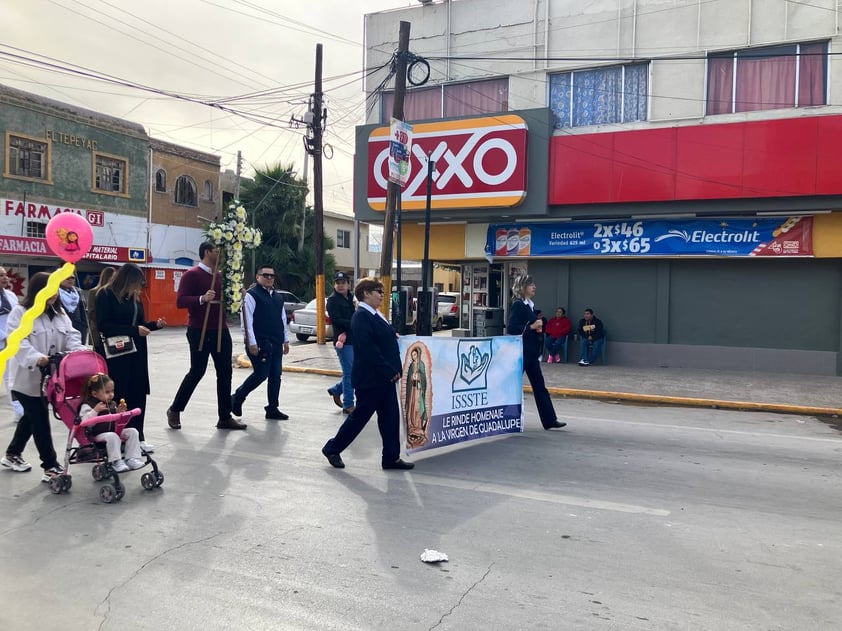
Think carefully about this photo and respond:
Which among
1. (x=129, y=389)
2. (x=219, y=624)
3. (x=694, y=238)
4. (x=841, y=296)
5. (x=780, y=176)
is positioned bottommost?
(x=219, y=624)

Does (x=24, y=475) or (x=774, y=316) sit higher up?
(x=774, y=316)

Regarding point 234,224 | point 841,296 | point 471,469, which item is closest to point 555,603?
point 471,469

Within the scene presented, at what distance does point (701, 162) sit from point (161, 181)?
1040 inches

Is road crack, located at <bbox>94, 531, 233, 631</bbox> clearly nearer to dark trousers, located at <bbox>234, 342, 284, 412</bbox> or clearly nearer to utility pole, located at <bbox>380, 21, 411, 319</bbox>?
dark trousers, located at <bbox>234, 342, 284, 412</bbox>

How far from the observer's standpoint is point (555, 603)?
150 inches

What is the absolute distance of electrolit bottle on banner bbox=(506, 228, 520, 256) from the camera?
17188 millimetres

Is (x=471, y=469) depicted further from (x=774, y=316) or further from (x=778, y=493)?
(x=774, y=316)

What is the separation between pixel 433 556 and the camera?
437cm

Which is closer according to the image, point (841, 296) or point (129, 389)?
point (129, 389)

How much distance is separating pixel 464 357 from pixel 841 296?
1089cm

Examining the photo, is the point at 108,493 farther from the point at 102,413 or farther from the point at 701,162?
the point at 701,162

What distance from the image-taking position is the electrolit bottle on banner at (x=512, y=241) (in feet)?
56.4

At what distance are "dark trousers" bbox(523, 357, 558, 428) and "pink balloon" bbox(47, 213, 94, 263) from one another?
16.6 ft

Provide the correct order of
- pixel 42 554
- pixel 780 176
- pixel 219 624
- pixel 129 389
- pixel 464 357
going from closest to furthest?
pixel 219 624
pixel 42 554
pixel 129 389
pixel 464 357
pixel 780 176
